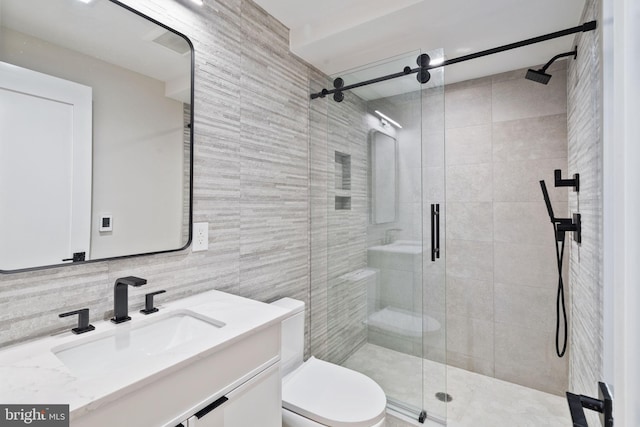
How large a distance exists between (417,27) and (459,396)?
2.45 m

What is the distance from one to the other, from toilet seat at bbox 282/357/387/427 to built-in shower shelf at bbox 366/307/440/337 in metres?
0.43

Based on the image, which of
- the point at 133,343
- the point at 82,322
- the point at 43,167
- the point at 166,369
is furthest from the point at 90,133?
the point at 166,369

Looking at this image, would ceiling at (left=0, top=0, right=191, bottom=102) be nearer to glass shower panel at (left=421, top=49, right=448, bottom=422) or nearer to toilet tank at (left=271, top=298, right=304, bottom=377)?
toilet tank at (left=271, top=298, right=304, bottom=377)

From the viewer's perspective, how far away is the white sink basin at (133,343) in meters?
0.90

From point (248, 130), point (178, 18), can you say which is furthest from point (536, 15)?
point (178, 18)

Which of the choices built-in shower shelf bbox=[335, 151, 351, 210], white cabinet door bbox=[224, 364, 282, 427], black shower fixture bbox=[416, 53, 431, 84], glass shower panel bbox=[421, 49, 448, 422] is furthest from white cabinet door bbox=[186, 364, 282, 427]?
black shower fixture bbox=[416, 53, 431, 84]

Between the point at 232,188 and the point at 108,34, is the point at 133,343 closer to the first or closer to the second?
the point at 232,188

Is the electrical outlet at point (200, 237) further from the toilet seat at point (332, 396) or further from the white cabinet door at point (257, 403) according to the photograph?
the toilet seat at point (332, 396)

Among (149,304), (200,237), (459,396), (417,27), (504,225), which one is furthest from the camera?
(504,225)

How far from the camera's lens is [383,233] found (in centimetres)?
198

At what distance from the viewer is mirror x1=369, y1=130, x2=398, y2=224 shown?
6.38ft

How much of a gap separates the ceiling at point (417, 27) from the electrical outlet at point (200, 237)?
4.24ft

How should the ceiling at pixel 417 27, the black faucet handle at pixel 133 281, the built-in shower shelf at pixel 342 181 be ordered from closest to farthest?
the black faucet handle at pixel 133 281
the ceiling at pixel 417 27
the built-in shower shelf at pixel 342 181

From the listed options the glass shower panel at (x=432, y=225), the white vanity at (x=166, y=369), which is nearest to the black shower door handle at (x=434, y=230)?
the glass shower panel at (x=432, y=225)
